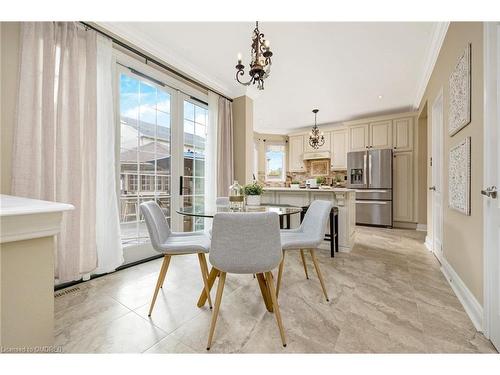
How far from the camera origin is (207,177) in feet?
11.4

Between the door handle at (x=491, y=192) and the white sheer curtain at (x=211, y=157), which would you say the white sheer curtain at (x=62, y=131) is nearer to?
the white sheer curtain at (x=211, y=157)

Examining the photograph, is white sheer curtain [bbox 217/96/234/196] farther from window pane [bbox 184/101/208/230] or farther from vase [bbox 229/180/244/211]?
vase [bbox 229/180/244/211]

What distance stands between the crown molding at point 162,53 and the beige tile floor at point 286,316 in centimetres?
259

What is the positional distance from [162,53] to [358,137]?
4.62 metres

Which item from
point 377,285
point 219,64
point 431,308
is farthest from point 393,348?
point 219,64

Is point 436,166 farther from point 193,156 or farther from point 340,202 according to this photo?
point 193,156

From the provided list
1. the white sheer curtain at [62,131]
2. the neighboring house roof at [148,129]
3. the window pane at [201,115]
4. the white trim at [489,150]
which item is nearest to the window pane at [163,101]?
the neighboring house roof at [148,129]

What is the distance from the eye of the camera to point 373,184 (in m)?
4.79

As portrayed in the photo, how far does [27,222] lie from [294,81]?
11.9ft

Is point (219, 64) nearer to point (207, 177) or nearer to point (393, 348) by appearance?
point (207, 177)

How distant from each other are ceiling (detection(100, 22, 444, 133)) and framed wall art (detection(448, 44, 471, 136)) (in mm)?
790

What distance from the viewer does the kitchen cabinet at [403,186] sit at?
461 centimetres

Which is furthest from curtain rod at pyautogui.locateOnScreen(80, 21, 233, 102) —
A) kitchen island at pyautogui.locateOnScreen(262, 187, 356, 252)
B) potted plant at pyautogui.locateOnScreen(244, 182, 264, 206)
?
kitchen island at pyautogui.locateOnScreen(262, 187, 356, 252)

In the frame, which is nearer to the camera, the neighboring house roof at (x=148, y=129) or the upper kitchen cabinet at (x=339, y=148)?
the neighboring house roof at (x=148, y=129)
